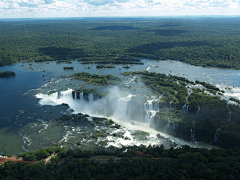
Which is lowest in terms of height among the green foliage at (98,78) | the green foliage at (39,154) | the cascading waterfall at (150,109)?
the green foliage at (39,154)

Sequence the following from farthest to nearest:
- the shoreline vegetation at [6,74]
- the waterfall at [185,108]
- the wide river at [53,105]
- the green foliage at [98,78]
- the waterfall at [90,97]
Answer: the shoreline vegetation at [6,74] → the green foliage at [98,78] → the waterfall at [90,97] → the waterfall at [185,108] → the wide river at [53,105]

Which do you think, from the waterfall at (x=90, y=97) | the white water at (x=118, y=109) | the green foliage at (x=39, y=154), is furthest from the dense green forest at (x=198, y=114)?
the green foliage at (x=39, y=154)

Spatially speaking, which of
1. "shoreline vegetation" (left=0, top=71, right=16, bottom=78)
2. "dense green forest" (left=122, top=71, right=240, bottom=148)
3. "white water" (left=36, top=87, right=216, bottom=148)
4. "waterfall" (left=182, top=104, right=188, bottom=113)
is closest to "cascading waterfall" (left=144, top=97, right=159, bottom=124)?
"white water" (left=36, top=87, right=216, bottom=148)

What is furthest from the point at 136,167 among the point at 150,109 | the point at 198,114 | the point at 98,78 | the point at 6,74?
the point at 6,74

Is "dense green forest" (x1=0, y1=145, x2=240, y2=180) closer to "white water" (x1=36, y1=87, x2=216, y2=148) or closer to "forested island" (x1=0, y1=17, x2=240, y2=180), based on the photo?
"forested island" (x1=0, y1=17, x2=240, y2=180)

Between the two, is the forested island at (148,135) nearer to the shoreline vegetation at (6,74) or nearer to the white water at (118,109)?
the shoreline vegetation at (6,74)

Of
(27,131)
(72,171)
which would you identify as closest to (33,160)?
(72,171)

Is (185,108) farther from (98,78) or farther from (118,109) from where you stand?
(98,78)

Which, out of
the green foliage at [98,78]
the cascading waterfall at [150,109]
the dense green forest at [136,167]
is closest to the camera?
the dense green forest at [136,167]
